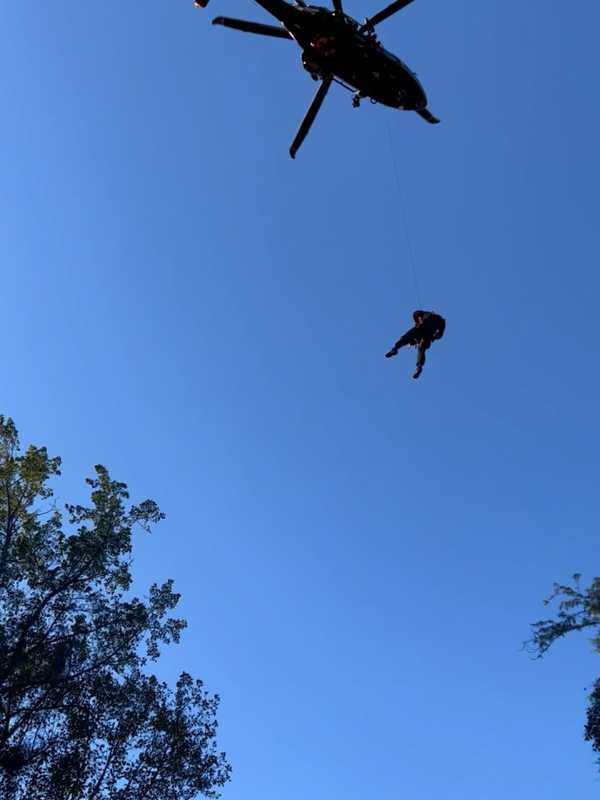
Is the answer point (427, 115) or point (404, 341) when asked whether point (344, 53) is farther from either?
point (404, 341)

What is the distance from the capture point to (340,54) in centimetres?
795

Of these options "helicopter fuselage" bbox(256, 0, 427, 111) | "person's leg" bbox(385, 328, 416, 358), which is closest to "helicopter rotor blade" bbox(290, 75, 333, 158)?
"helicopter fuselage" bbox(256, 0, 427, 111)

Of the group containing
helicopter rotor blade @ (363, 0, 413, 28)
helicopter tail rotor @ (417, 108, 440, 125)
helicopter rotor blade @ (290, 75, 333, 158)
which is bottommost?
helicopter rotor blade @ (290, 75, 333, 158)

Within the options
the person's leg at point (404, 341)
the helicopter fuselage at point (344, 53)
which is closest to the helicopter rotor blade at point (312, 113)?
the helicopter fuselage at point (344, 53)

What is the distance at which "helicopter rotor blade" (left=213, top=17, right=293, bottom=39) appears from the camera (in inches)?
272

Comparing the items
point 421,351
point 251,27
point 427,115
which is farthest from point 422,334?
point 251,27

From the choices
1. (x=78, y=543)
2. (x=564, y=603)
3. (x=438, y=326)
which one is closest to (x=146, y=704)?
(x=78, y=543)

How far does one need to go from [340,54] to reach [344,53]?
0.06 metres

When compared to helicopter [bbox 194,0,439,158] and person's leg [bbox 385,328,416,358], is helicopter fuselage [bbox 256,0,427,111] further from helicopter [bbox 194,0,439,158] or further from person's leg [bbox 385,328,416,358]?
person's leg [bbox 385,328,416,358]

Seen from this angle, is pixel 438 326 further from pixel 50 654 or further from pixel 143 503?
pixel 50 654

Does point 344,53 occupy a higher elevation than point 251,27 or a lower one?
higher

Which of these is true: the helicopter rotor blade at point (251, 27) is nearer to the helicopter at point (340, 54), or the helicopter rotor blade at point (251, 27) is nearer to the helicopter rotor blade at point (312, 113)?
the helicopter at point (340, 54)

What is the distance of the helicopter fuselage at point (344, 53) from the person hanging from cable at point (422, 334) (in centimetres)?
423

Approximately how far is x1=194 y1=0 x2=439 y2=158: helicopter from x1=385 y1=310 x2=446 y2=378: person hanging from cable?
13.2ft
